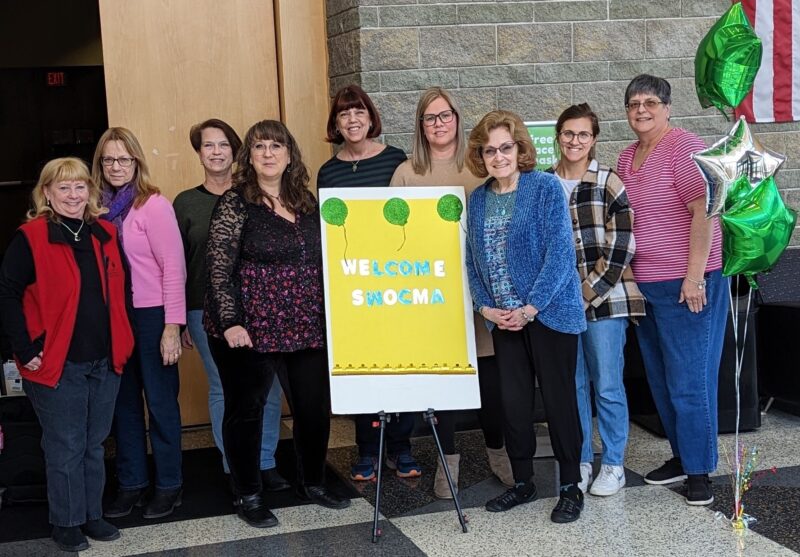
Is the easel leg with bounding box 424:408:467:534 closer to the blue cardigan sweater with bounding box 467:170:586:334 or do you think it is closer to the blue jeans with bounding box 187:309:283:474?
the blue cardigan sweater with bounding box 467:170:586:334

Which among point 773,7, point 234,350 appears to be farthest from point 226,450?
point 773,7

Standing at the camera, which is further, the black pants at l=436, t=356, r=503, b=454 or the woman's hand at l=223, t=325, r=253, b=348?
the black pants at l=436, t=356, r=503, b=454

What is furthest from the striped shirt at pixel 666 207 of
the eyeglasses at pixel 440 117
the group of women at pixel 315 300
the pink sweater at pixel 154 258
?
the pink sweater at pixel 154 258

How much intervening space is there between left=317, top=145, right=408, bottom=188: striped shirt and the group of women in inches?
6.5

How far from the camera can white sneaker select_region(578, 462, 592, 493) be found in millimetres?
4137

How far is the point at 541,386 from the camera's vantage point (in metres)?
3.83

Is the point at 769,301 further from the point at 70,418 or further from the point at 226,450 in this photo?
the point at 70,418

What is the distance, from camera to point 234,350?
3816mm

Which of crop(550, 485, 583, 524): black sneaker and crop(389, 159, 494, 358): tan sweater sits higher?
crop(389, 159, 494, 358): tan sweater

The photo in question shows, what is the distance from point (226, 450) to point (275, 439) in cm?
53

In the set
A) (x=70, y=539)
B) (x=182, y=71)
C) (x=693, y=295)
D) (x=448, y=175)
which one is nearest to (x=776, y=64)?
(x=693, y=295)

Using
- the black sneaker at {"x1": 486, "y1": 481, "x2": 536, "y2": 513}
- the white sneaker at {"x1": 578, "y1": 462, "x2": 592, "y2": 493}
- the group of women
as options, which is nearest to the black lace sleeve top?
the group of women

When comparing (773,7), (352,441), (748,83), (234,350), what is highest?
(773,7)

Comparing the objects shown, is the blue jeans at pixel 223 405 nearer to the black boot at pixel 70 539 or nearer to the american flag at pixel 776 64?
the black boot at pixel 70 539
